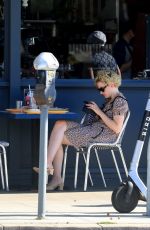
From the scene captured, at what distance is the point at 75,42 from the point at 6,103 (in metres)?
1.23

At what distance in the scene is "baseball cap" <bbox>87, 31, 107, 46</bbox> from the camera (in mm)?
11641

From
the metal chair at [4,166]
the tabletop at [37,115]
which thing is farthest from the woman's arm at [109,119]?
the metal chair at [4,166]

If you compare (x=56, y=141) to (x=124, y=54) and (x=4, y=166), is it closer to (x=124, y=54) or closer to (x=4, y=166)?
(x=4, y=166)

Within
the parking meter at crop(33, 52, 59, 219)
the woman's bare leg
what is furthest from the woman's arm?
the parking meter at crop(33, 52, 59, 219)

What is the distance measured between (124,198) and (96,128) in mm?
1785

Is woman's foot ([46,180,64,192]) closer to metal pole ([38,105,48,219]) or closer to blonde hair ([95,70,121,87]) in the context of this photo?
blonde hair ([95,70,121,87])

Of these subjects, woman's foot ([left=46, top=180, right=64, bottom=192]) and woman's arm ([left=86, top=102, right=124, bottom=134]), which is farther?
woman's foot ([left=46, top=180, right=64, bottom=192])

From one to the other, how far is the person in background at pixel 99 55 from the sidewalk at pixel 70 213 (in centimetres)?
159

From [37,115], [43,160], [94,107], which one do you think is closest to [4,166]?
[37,115]

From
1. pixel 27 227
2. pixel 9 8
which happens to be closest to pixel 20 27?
pixel 9 8

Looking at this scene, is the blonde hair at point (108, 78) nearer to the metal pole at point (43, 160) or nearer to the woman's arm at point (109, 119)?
the woman's arm at point (109, 119)

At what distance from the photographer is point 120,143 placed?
11.0 metres

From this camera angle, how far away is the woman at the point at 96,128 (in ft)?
35.3

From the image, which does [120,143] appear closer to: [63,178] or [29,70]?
[63,178]
